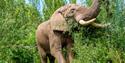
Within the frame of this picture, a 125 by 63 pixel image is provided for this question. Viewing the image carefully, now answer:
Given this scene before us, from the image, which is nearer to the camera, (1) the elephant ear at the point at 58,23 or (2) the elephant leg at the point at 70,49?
(1) the elephant ear at the point at 58,23

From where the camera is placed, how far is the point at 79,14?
399 inches

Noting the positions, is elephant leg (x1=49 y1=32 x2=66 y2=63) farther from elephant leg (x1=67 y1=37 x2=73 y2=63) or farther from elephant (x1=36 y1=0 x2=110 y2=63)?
elephant leg (x1=67 y1=37 x2=73 y2=63)

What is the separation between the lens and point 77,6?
33.9ft

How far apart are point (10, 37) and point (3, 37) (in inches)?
10.9

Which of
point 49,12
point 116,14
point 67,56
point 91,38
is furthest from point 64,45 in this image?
point 49,12

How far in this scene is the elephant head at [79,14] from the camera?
9648 millimetres

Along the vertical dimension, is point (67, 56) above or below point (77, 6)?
below

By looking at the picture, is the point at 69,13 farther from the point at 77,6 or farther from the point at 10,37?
the point at 10,37

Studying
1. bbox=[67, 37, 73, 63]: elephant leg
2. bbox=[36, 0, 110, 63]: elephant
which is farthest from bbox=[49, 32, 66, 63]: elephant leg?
bbox=[67, 37, 73, 63]: elephant leg

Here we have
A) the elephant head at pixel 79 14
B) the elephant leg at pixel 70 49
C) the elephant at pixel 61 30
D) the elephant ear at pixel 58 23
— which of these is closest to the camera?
the elephant head at pixel 79 14

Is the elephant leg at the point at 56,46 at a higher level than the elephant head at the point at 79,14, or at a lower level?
lower

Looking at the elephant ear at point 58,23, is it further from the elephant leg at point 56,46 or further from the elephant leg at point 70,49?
the elephant leg at point 70,49

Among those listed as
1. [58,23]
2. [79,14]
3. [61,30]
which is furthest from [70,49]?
[79,14]

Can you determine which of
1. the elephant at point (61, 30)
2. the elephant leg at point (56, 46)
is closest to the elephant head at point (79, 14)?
the elephant at point (61, 30)
